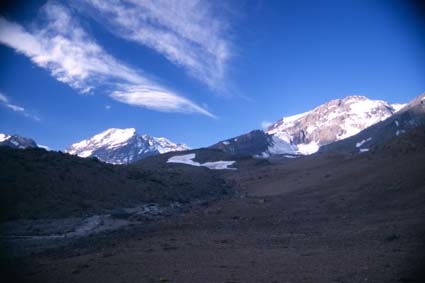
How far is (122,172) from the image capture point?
44.1m

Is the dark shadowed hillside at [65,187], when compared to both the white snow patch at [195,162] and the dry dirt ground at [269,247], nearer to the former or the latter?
the dry dirt ground at [269,247]

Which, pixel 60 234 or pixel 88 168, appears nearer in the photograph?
pixel 60 234

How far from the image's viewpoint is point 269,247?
1602cm

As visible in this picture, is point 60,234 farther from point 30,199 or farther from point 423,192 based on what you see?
point 423,192

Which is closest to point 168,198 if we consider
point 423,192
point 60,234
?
point 60,234

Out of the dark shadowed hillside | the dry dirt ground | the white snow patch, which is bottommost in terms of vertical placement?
the dry dirt ground

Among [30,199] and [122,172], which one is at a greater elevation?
[122,172]

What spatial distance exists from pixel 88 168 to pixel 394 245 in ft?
95.5

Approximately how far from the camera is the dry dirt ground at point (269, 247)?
465 inches

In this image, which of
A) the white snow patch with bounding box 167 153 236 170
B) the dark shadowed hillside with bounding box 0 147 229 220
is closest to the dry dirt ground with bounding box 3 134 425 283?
the dark shadowed hillside with bounding box 0 147 229 220

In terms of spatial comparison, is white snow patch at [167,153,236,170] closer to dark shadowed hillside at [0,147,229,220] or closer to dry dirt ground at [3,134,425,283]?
dark shadowed hillside at [0,147,229,220]

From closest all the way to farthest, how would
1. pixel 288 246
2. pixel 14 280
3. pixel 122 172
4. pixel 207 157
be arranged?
1. pixel 14 280
2. pixel 288 246
3. pixel 122 172
4. pixel 207 157

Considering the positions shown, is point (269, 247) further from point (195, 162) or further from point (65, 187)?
point (195, 162)

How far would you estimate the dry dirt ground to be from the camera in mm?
11812
